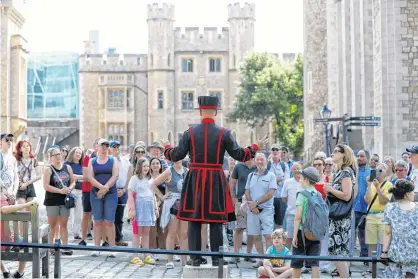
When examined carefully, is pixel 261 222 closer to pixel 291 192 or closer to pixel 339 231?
pixel 291 192

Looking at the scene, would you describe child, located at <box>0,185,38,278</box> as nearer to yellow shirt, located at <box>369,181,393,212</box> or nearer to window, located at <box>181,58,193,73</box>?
yellow shirt, located at <box>369,181,393,212</box>

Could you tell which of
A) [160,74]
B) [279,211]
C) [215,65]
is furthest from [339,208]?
[215,65]

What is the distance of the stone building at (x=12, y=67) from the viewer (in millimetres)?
42438

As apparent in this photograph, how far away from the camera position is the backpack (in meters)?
8.53

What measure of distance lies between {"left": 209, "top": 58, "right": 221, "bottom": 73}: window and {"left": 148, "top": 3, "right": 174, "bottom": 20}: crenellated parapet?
5.05m

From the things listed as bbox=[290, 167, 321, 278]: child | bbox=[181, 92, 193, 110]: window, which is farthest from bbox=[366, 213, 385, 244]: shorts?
bbox=[181, 92, 193, 110]: window

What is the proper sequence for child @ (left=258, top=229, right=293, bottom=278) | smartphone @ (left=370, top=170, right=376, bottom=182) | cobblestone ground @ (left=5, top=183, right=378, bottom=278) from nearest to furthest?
child @ (left=258, top=229, right=293, bottom=278), cobblestone ground @ (left=5, top=183, right=378, bottom=278), smartphone @ (left=370, top=170, right=376, bottom=182)

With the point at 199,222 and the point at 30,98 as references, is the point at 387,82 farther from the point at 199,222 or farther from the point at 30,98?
the point at 30,98

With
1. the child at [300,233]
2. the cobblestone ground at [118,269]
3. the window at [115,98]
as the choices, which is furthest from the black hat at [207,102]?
the window at [115,98]

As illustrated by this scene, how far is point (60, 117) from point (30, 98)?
10.8ft

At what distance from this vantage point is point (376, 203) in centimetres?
1134

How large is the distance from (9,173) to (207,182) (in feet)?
12.0

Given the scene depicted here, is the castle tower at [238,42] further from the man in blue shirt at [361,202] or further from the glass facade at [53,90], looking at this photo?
the man in blue shirt at [361,202]

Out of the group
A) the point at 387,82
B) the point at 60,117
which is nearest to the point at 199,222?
the point at 387,82
